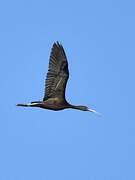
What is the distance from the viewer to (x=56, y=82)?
72.4m

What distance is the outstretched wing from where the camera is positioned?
7181cm

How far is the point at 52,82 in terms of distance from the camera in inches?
2844

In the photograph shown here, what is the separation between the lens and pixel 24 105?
72625mm

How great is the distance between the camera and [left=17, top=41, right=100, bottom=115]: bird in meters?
71.9

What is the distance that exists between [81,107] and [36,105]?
2.92 metres

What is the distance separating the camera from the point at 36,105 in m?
72.4

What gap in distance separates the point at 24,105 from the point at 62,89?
1.99 metres

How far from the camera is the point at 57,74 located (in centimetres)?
7219

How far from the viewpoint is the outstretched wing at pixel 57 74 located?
71.8 m

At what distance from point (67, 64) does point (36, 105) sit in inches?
97.6

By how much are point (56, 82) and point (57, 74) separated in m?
0.43

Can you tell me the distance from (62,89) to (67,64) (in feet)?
4.19

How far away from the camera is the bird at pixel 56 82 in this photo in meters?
71.9

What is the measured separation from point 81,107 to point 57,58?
11.8 ft
